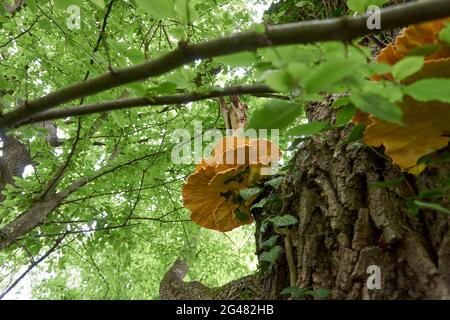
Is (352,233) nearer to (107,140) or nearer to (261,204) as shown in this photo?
(261,204)

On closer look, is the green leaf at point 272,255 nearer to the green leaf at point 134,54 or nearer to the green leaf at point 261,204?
the green leaf at point 261,204

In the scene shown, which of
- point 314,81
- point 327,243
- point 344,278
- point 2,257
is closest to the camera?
point 314,81

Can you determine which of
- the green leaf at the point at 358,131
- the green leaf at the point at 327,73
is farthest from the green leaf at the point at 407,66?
the green leaf at the point at 358,131

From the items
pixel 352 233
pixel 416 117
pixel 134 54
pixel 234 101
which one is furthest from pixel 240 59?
pixel 234 101

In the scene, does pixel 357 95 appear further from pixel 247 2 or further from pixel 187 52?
pixel 247 2

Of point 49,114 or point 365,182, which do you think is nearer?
point 49,114

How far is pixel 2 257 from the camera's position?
5.35 metres

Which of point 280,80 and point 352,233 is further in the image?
point 352,233

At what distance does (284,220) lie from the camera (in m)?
1.63

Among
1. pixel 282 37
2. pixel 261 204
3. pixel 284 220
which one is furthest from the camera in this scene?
pixel 261 204

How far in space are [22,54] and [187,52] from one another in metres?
4.45

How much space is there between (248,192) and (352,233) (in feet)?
1.91

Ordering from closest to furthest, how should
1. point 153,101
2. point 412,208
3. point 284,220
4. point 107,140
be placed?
point 153,101
point 412,208
point 284,220
point 107,140

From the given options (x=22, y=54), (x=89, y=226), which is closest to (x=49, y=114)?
(x=89, y=226)
